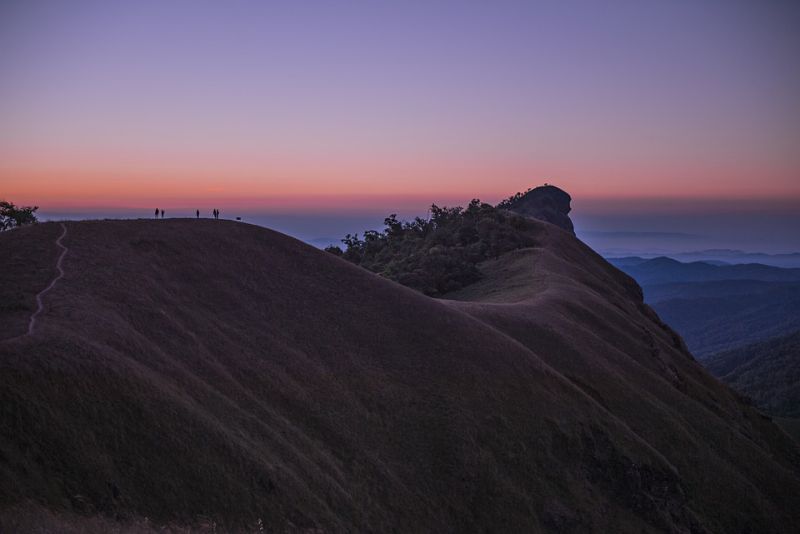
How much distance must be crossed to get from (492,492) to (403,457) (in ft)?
14.9

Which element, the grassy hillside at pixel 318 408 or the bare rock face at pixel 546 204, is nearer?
the grassy hillside at pixel 318 408

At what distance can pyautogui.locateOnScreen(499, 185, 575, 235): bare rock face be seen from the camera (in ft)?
447

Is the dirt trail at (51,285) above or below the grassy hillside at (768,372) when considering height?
above

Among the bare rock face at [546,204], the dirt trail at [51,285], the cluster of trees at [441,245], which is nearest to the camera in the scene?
the dirt trail at [51,285]

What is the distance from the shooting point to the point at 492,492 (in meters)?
30.8

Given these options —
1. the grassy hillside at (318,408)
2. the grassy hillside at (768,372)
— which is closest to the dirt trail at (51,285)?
the grassy hillside at (318,408)

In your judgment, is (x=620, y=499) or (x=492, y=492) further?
(x=620, y=499)

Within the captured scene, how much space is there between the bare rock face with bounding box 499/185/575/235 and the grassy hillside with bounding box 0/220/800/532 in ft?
280

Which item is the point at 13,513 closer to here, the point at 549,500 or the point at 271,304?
the point at 271,304

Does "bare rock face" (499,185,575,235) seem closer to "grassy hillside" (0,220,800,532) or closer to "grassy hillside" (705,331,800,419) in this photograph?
"grassy hillside" (705,331,800,419)

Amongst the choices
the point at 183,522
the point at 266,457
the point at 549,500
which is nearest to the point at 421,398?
the point at 549,500

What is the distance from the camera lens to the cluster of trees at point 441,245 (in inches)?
2857

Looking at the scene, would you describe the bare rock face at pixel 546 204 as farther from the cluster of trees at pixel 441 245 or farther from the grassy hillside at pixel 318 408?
the grassy hillside at pixel 318 408

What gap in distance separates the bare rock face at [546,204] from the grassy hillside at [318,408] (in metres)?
85.3
